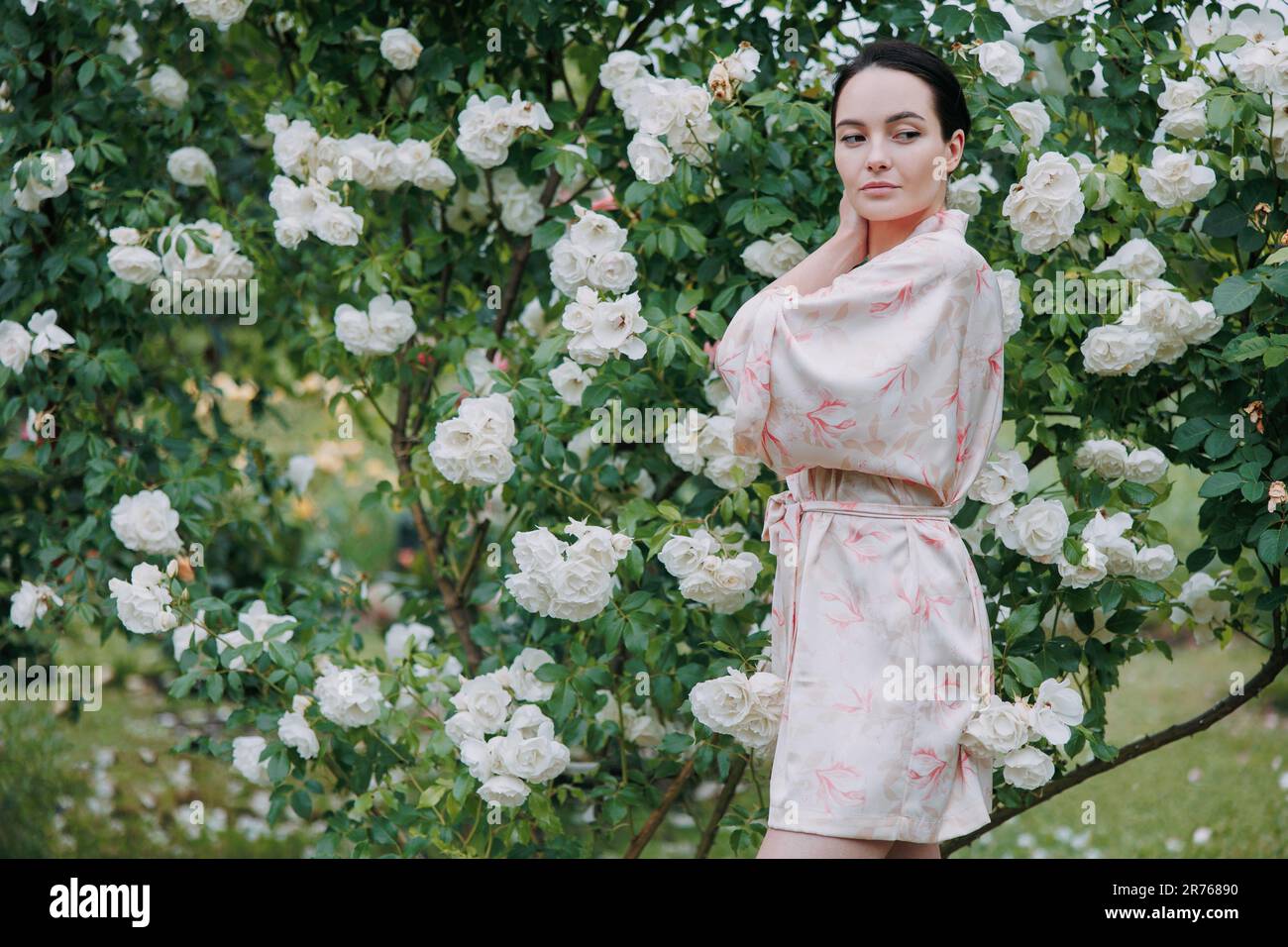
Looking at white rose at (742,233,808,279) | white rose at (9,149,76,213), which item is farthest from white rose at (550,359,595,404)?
white rose at (9,149,76,213)

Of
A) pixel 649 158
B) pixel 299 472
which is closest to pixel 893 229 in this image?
pixel 649 158

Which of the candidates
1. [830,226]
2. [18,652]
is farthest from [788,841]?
[18,652]

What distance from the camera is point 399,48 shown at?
9.05ft

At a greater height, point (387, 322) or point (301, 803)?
point (387, 322)

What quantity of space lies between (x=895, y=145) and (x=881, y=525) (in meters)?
0.54

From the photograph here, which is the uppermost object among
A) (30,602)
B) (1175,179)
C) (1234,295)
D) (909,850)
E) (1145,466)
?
(1175,179)

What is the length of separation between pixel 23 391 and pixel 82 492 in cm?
33

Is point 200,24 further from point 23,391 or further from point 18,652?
point 18,652

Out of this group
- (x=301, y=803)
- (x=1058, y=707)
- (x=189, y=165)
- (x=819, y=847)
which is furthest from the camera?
(x=189, y=165)

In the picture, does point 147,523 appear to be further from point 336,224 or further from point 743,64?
point 743,64

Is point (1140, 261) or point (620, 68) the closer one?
point (1140, 261)

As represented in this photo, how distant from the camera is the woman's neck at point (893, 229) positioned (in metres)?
1.97

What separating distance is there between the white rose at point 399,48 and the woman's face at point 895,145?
46.3 inches

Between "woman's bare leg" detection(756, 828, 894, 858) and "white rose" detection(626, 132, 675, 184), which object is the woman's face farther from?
"woman's bare leg" detection(756, 828, 894, 858)
